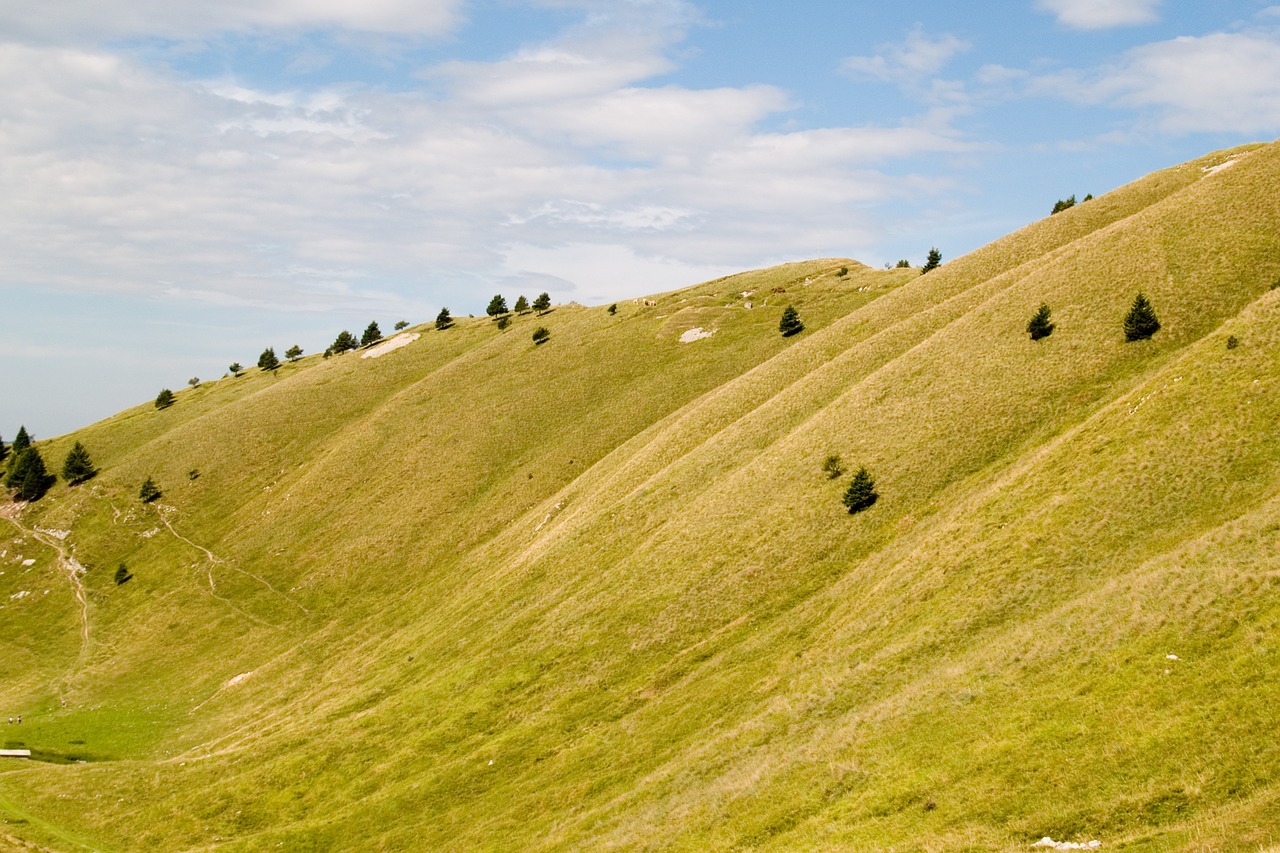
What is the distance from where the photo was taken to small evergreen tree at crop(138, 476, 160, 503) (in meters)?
107

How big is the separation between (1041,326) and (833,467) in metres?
20.2

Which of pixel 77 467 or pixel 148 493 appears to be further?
pixel 77 467

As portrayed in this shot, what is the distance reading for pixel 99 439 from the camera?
128375 mm

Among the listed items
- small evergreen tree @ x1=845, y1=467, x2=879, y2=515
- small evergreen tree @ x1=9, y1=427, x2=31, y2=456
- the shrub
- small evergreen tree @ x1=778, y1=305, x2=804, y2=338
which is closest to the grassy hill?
the shrub

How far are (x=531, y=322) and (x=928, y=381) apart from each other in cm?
9428

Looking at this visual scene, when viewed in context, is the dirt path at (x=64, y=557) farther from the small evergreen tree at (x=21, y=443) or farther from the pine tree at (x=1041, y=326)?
the pine tree at (x=1041, y=326)

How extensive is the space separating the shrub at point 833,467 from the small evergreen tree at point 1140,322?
21796 mm

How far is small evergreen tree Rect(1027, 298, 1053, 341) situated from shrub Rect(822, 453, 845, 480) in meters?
18.6

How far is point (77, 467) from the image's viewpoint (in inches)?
4488

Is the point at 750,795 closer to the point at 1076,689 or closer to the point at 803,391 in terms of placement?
the point at 1076,689

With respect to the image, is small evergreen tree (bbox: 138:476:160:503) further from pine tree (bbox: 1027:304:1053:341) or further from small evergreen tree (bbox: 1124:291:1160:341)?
small evergreen tree (bbox: 1124:291:1160:341)

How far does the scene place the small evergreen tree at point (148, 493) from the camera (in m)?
107

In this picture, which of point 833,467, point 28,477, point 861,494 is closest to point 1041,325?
point 833,467

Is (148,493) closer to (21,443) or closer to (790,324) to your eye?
(21,443)
